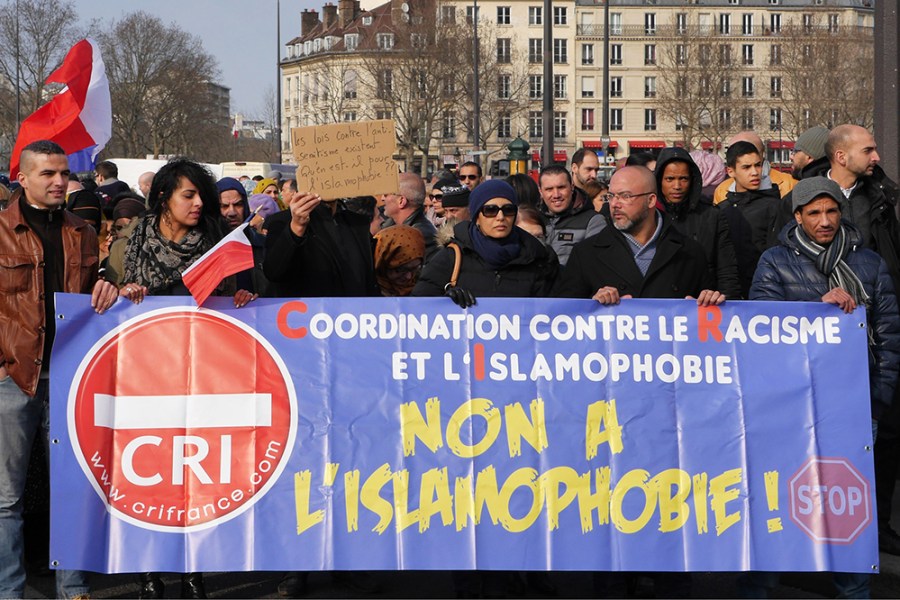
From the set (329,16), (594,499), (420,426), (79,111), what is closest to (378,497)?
(420,426)

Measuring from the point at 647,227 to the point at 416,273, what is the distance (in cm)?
146

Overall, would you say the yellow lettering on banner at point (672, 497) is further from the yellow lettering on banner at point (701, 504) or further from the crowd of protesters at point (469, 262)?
the crowd of protesters at point (469, 262)

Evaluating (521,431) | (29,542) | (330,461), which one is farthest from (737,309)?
(29,542)

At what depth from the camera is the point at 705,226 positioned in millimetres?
6785

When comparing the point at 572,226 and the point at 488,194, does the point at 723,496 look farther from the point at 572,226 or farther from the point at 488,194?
the point at 572,226

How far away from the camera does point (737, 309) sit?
5.67 m

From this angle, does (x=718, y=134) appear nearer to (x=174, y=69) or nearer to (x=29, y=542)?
(x=174, y=69)

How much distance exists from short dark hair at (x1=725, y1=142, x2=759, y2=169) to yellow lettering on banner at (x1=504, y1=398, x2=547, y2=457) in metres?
3.37

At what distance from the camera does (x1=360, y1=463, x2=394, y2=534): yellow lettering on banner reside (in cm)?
546

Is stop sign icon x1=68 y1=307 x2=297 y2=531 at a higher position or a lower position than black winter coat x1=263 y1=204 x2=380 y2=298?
lower

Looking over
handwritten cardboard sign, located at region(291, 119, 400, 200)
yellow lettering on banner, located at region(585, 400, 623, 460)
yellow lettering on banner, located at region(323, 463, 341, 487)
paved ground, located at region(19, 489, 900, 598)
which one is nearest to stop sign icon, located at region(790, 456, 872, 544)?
yellow lettering on banner, located at region(585, 400, 623, 460)

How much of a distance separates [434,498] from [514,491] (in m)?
0.33

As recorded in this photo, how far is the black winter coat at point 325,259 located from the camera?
6324 millimetres

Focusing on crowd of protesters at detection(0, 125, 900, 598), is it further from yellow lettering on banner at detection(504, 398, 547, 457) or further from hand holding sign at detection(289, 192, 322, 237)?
yellow lettering on banner at detection(504, 398, 547, 457)
